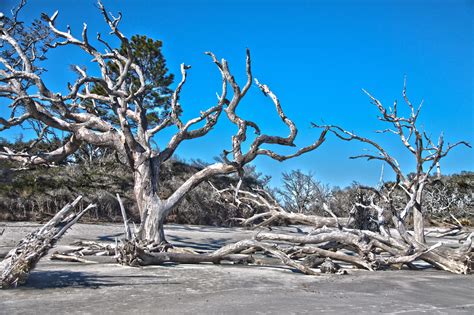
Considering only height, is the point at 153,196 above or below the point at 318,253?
above

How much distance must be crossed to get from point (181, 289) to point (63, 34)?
10.4 metres

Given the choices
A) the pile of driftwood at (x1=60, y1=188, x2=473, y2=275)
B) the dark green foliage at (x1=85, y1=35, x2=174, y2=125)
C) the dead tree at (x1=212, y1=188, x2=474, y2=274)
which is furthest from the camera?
the dark green foliage at (x1=85, y1=35, x2=174, y2=125)

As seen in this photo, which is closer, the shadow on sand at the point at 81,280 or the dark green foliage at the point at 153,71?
the shadow on sand at the point at 81,280

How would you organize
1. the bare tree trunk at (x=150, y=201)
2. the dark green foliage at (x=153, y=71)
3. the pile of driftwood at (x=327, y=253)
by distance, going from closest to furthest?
the pile of driftwood at (x=327, y=253) → the bare tree trunk at (x=150, y=201) → the dark green foliage at (x=153, y=71)

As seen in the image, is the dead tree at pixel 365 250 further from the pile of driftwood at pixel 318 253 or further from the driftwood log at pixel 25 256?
the driftwood log at pixel 25 256

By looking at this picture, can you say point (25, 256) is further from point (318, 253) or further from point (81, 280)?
point (318, 253)

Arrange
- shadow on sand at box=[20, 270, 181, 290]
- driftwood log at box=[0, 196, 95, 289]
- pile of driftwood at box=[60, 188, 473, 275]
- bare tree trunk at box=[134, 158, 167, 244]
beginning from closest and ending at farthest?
driftwood log at box=[0, 196, 95, 289] → shadow on sand at box=[20, 270, 181, 290] → pile of driftwood at box=[60, 188, 473, 275] → bare tree trunk at box=[134, 158, 167, 244]

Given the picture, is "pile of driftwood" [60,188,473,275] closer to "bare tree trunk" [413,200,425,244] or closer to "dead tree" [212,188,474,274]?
"dead tree" [212,188,474,274]

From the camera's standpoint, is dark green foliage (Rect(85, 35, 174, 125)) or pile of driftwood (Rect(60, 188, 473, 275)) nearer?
pile of driftwood (Rect(60, 188, 473, 275))

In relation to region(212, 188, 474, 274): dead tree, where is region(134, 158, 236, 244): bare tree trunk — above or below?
above

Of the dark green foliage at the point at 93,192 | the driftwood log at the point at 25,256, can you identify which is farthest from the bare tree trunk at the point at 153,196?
the driftwood log at the point at 25,256

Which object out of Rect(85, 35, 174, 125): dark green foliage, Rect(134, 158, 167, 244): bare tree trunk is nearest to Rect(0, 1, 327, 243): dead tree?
Rect(134, 158, 167, 244): bare tree trunk

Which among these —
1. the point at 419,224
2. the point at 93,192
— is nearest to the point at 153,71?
the point at 93,192

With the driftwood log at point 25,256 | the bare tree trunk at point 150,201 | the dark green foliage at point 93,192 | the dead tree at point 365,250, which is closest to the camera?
the driftwood log at point 25,256
